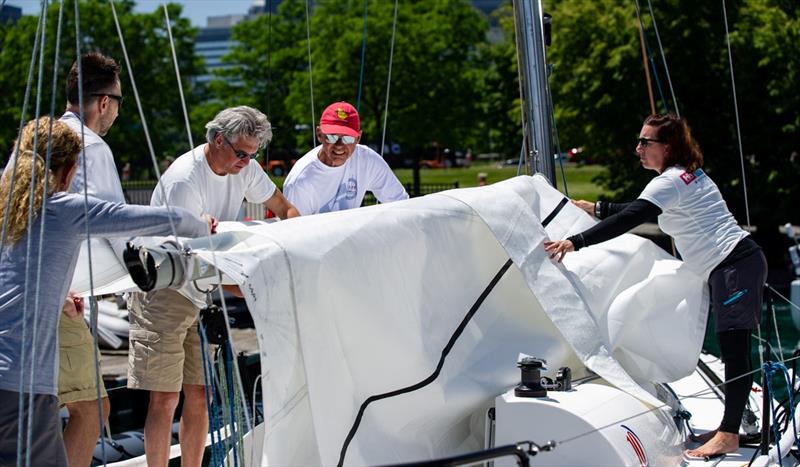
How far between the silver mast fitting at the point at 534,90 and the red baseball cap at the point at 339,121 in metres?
1.40

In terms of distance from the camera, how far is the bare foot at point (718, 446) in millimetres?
4180

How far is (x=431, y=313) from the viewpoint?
3.61 m

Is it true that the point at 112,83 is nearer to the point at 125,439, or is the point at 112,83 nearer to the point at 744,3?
the point at 125,439

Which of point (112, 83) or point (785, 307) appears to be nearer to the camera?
point (112, 83)

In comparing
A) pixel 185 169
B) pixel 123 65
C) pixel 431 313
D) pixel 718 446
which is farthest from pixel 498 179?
pixel 431 313

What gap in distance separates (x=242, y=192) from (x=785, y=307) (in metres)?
15.9

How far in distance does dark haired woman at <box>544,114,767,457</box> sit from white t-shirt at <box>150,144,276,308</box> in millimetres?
1517

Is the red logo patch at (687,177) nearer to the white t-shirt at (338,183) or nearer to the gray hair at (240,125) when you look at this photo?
the white t-shirt at (338,183)

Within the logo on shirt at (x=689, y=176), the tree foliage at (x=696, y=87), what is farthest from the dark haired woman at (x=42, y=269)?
the tree foliage at (x=696, y=87)

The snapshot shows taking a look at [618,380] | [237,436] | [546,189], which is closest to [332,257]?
[237,436]

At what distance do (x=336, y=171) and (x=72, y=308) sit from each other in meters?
1.62

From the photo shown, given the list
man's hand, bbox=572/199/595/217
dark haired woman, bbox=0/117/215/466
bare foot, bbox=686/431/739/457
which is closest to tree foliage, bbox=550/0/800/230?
man's hand, bbox=572/199/595/217

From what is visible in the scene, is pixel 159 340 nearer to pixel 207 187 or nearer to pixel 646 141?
pixel 207 187

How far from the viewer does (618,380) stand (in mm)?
3781
